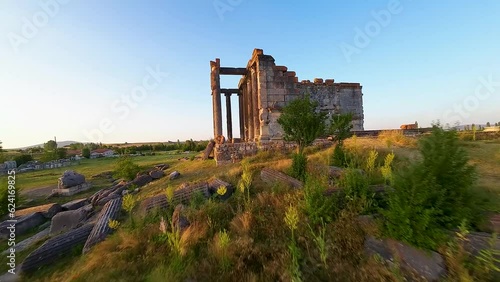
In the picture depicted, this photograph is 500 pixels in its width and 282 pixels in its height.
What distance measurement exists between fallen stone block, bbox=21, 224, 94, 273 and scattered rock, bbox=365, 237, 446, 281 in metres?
6.48

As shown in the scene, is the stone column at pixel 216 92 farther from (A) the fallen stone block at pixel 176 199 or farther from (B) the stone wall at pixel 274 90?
(A) the fallen stone block at pixel 176 199

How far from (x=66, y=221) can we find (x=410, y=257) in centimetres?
958

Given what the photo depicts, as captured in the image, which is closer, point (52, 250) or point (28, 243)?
point (52, 250)

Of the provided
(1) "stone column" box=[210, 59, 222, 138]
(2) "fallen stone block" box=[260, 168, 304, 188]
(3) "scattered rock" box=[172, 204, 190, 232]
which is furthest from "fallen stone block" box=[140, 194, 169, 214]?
(1) "stone column" box=[210, 59, 222, 138]

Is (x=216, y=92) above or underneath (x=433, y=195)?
above

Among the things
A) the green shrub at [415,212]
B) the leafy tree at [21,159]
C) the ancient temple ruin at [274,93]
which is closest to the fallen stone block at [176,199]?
the green shrub at [415,212]

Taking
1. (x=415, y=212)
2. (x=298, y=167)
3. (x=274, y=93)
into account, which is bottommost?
(x=415, y=212)

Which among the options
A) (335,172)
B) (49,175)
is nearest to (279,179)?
(335,172)

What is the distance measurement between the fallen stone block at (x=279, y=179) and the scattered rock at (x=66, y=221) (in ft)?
21.2

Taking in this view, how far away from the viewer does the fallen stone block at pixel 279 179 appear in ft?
18.5

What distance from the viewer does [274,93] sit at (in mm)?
12445

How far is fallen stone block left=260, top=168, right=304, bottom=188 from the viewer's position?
565cm

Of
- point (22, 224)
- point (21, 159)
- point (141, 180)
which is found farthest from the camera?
point (21, 159)

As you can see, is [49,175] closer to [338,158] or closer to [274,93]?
[274,93]
